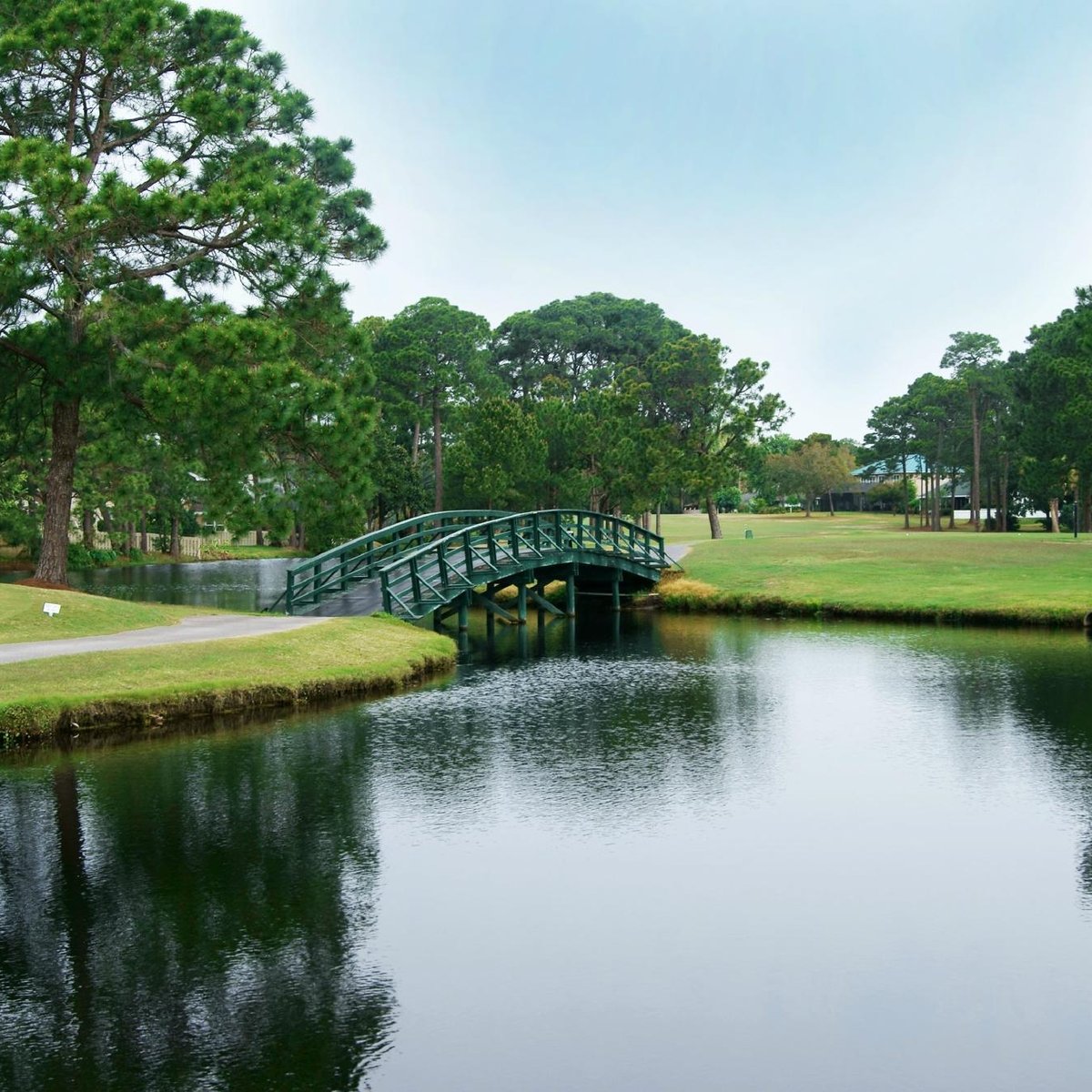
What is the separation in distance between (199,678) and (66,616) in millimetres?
5242

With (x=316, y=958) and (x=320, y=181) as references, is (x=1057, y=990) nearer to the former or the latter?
(x=316, y=958)

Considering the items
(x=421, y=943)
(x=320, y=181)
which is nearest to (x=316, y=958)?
(x=421, y=943)

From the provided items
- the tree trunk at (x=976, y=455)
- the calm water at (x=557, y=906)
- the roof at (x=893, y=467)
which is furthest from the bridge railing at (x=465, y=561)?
the roof at (x=893, y=467)

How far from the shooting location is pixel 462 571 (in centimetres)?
3111

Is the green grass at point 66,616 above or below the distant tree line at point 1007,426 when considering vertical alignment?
below

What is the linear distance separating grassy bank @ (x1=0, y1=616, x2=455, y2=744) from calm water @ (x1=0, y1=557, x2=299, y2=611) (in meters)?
11.2

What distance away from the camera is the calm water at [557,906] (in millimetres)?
7188

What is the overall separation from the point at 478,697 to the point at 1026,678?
32.9ft

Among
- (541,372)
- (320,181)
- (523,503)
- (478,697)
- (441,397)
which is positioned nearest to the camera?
(478,697)

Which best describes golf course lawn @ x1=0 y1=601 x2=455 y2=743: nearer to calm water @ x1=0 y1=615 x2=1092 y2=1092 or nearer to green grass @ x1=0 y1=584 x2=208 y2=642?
calm water @ x1=0 y1=615 x2=1092 y2=1092

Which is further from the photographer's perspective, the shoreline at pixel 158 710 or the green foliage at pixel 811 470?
the green foliage at pixel 811 470

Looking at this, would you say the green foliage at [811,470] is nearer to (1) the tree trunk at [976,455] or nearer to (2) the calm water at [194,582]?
(1) the tree trunk at [976,455]

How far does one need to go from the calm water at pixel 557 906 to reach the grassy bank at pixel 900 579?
1458 centimetres

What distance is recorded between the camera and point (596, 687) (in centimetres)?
2109
